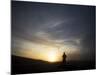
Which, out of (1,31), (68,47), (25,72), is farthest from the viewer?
(68,47)

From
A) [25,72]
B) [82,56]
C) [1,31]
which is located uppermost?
[1,31]

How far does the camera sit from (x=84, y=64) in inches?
98.9

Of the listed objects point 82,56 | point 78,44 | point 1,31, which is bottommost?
point 82,56

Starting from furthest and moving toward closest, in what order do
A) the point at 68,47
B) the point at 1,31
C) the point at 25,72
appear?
the point at 68,47 < the point at 25,72 < the point at 1,31


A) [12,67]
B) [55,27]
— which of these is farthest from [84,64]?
[12,67]

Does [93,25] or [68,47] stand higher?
[93,25]

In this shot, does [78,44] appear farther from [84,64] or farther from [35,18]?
[35,18]

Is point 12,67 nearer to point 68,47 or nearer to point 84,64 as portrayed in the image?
point 68,47

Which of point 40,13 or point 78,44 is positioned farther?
point 78,44

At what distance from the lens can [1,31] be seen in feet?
6.92

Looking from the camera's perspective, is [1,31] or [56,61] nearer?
[1,31]

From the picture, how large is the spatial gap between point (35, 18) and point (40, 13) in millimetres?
97

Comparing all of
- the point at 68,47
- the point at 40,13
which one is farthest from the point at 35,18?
the point at 68,47
